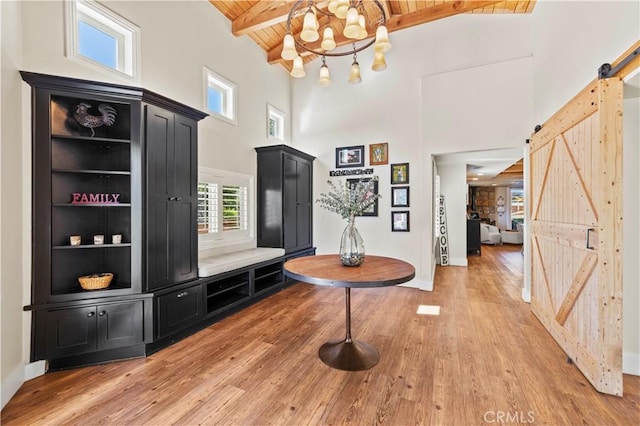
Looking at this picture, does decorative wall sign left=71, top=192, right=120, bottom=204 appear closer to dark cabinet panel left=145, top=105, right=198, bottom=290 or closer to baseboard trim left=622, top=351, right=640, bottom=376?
dark cabinet panel left=145, top=105, right=198, bottom=290

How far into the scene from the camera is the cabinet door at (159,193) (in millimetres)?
2588

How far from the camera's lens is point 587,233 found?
2166 mm

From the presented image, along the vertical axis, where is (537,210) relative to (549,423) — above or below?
above

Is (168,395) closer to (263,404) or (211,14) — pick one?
(263,404)

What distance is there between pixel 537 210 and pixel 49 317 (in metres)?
5.15

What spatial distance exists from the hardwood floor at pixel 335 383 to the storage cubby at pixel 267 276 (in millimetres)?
878

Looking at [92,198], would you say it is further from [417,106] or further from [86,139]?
[417,106]

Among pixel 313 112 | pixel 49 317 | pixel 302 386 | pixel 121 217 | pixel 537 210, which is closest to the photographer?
pixel 302 386

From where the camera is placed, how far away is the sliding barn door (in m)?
1.95

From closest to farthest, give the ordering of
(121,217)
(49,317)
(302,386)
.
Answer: (302,386) → (49,317) → (121,217)

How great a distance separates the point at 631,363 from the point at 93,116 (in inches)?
199

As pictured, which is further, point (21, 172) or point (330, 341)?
point (330, 341)

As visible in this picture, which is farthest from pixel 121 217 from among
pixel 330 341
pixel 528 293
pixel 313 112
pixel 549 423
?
pixel 528 293

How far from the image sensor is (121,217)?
2.69 m
